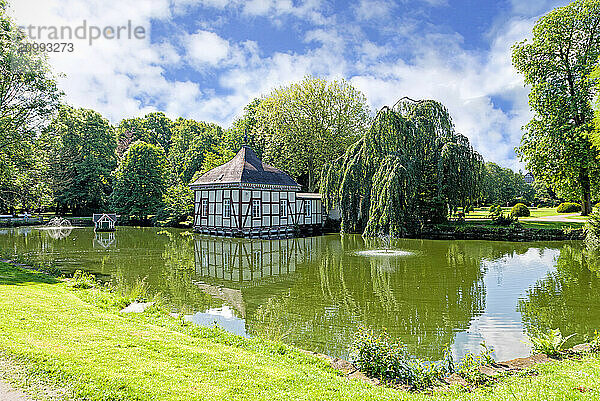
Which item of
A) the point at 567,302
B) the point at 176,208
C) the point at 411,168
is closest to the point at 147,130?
the point at 176,208

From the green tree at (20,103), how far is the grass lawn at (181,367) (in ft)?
37.8

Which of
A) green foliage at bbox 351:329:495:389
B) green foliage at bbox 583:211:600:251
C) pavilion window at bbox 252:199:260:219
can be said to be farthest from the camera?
pavilion window at bbox 252:199:260:219

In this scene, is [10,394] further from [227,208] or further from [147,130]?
[147,130]

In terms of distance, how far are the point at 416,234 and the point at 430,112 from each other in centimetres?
702

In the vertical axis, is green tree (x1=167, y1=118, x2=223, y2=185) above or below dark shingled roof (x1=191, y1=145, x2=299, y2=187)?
above

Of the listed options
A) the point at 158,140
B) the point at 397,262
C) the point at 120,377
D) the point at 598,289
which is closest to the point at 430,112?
the point at 397,262

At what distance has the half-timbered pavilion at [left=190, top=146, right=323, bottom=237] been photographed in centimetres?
2386

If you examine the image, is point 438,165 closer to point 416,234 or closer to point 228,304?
point 416,234

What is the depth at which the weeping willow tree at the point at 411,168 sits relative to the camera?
19453 millimetres

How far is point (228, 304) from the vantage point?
8352mm

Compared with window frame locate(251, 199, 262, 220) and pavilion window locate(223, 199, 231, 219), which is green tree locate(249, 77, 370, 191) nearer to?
window frame locate(251, 199, 262, 220)

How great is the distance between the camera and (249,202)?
24.0 m

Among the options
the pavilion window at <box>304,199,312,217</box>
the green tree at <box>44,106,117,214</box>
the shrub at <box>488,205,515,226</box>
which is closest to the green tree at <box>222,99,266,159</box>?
the pavilion window at <box>304,199,312,217</box>

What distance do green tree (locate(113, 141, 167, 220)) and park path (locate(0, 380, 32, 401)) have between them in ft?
103
